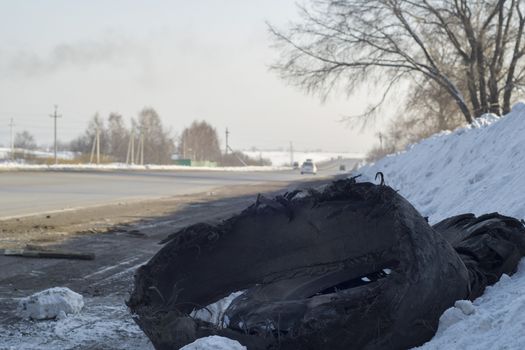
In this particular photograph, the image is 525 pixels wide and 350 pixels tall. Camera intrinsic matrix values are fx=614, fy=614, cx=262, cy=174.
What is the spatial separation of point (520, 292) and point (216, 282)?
7.46 ft

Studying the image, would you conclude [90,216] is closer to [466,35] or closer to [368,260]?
[368,260]

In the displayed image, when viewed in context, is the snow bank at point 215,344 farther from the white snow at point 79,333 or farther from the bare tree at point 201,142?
the bare tree at point 201,142

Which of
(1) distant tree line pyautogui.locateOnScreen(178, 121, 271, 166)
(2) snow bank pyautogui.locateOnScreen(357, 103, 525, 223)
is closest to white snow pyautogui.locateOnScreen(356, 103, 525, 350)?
(2) snow bank pyautogui.locateOnScreen(357, 103, 525, 223)

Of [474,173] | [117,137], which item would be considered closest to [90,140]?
[117,137]

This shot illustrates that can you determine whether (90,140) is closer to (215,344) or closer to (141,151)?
(141,151)

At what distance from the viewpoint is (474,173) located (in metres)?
9.13

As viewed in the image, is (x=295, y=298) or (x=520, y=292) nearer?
(x=520, y=292)

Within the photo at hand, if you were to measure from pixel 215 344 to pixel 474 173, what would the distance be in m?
6.84

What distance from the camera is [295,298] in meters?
4.83

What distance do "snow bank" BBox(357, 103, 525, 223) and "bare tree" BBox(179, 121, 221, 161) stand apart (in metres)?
120

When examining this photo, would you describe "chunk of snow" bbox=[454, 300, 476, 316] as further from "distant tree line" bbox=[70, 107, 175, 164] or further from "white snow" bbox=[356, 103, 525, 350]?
"distant tree line" bbox=[70, 107, 175, 164]

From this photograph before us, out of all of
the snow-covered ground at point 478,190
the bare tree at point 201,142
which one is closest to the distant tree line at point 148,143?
the bare tree at point 201,142

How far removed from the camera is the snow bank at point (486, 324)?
302 cm

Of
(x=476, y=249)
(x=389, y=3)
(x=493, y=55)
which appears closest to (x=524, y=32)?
(x=493, y=55)
